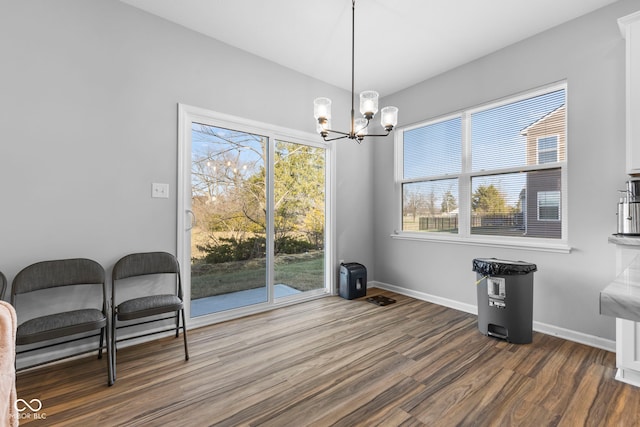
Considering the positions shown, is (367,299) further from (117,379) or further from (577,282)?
(117,379)

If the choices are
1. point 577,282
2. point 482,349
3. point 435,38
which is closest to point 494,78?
point 435,38

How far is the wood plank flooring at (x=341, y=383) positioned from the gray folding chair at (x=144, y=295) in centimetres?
24

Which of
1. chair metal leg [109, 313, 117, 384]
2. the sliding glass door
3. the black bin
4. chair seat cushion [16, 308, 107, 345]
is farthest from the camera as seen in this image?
the black bin

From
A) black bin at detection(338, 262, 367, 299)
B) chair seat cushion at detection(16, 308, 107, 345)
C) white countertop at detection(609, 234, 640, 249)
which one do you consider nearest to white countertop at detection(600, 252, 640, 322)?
white countertop at detection(609, 234, 640, 249)

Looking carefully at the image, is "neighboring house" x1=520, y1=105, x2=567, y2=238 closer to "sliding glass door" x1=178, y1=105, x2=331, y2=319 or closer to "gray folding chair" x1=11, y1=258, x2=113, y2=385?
"sliding glass door" x1=178, y1=105, x2=331, y2=319

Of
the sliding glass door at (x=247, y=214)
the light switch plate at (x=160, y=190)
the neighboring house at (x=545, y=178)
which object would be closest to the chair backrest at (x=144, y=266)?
the sliding glass door at (x=247, y=214)

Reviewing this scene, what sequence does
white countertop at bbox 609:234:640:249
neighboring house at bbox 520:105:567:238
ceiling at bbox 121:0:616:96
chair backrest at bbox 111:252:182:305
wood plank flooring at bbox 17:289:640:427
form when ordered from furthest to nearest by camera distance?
neighboring house at bbox 520:105:567:238, ceiling at bbox 121:0:616:96, chair backrest at bbox 111:252:182:305, white countertop at bbox 609:234:640:249, wood plank flooring at bbox 17:289:640:427

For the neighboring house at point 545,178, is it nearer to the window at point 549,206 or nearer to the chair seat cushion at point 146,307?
the window at point 549,206

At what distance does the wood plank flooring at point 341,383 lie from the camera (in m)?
1.66

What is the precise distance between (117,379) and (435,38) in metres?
4.01

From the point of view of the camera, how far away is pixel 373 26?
2762 millimetres

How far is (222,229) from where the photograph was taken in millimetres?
3088

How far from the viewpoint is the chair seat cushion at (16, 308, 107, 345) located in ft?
5.78

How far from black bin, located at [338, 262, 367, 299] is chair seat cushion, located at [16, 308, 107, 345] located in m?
2.58
